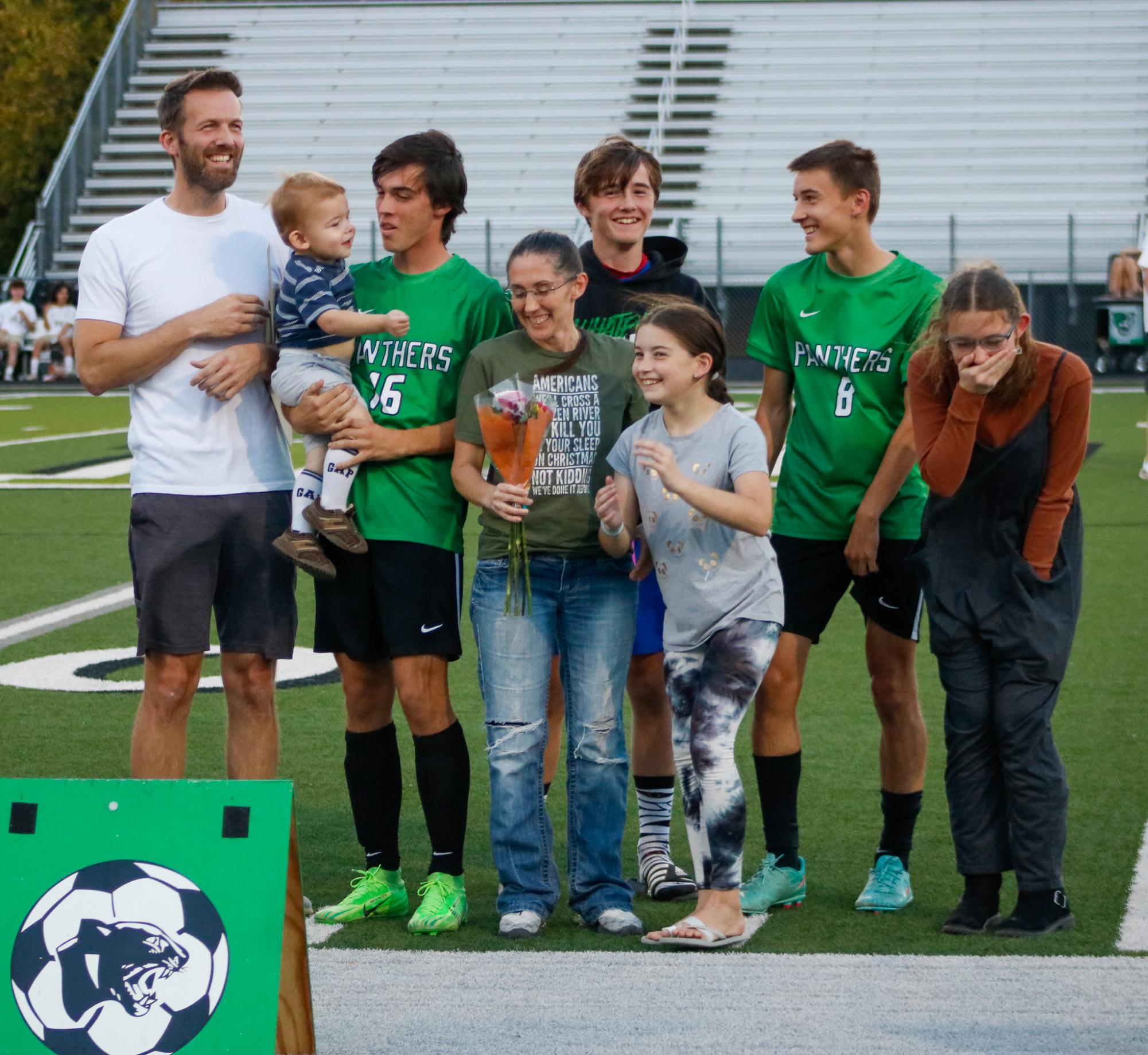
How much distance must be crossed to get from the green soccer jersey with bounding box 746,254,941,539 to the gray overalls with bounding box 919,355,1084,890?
25 cm

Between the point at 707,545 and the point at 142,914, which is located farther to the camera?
the point at 707,545

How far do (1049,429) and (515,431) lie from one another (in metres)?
1.26

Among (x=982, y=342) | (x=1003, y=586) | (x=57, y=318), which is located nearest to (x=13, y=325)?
(x=57, y=318)

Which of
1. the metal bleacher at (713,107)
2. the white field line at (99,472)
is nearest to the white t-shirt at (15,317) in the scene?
the metal bleacher at (713,107)

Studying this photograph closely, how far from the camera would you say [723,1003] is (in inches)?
153

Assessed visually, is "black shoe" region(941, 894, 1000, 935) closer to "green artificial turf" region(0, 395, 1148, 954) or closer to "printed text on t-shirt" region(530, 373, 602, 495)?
"green artificial turf" region(0, 395, 1148, 954)

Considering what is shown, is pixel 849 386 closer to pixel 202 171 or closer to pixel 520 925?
pixel 520 925

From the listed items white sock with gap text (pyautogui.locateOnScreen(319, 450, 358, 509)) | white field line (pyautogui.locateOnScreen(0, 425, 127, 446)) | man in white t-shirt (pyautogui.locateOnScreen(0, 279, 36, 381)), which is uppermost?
man in white t-shirt (pyautogui.locateOnScreen(0, 279, 36, 381))

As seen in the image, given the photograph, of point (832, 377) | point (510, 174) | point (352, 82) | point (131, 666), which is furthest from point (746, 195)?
point (832, 377)

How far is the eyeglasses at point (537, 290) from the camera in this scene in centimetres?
437

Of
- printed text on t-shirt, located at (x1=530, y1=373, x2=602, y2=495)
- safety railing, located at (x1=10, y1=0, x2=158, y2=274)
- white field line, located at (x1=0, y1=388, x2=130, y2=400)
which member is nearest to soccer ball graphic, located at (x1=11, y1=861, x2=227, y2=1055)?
printed text on t-shirt, located at (x1=530, y1=373, x2=602, y2=495)

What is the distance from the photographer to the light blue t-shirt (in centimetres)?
438

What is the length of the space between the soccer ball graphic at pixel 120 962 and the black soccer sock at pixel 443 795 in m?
1.31

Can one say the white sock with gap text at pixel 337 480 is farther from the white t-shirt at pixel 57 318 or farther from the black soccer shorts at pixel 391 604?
the white t-shirt at pixel 57 318
